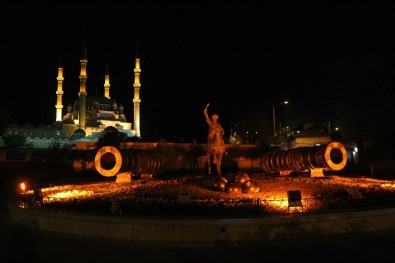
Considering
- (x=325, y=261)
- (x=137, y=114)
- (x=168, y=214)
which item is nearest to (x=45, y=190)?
(x=168, y=214)

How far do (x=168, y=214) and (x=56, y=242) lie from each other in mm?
3146

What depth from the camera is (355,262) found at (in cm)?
827

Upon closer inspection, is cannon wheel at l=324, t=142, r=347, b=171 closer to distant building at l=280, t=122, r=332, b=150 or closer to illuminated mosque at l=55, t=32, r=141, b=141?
distant building at l=280, t=122, r=332, b=150

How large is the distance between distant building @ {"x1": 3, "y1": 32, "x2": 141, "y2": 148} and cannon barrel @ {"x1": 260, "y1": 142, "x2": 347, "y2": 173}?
2325 inches

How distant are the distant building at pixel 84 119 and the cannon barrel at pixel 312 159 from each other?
59057 millimetres

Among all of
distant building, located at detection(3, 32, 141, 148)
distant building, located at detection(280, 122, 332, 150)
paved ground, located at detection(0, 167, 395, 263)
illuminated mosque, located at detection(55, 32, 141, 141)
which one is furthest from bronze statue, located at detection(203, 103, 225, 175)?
illuminated mosque, located at detection(55, 32, 141, 141)

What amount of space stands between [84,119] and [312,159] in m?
72.7

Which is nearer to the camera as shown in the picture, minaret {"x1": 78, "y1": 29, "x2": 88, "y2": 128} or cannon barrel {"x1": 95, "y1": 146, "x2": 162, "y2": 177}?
cannon barrel {"x1": 95, "y1": 146, "x2": 162, "y2": 177}

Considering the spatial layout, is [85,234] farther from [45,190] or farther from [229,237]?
[45,190]

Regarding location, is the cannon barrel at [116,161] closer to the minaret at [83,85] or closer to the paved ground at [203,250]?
the paved ground at [203,250]

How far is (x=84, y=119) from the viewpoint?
278 feet

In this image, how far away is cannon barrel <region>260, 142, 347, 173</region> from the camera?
18.4 metres

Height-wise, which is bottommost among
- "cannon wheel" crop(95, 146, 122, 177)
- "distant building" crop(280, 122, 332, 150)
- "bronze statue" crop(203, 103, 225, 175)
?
"cannon wheel" crop(95, 146, 122, 177)

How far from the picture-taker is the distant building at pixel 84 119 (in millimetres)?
81438
